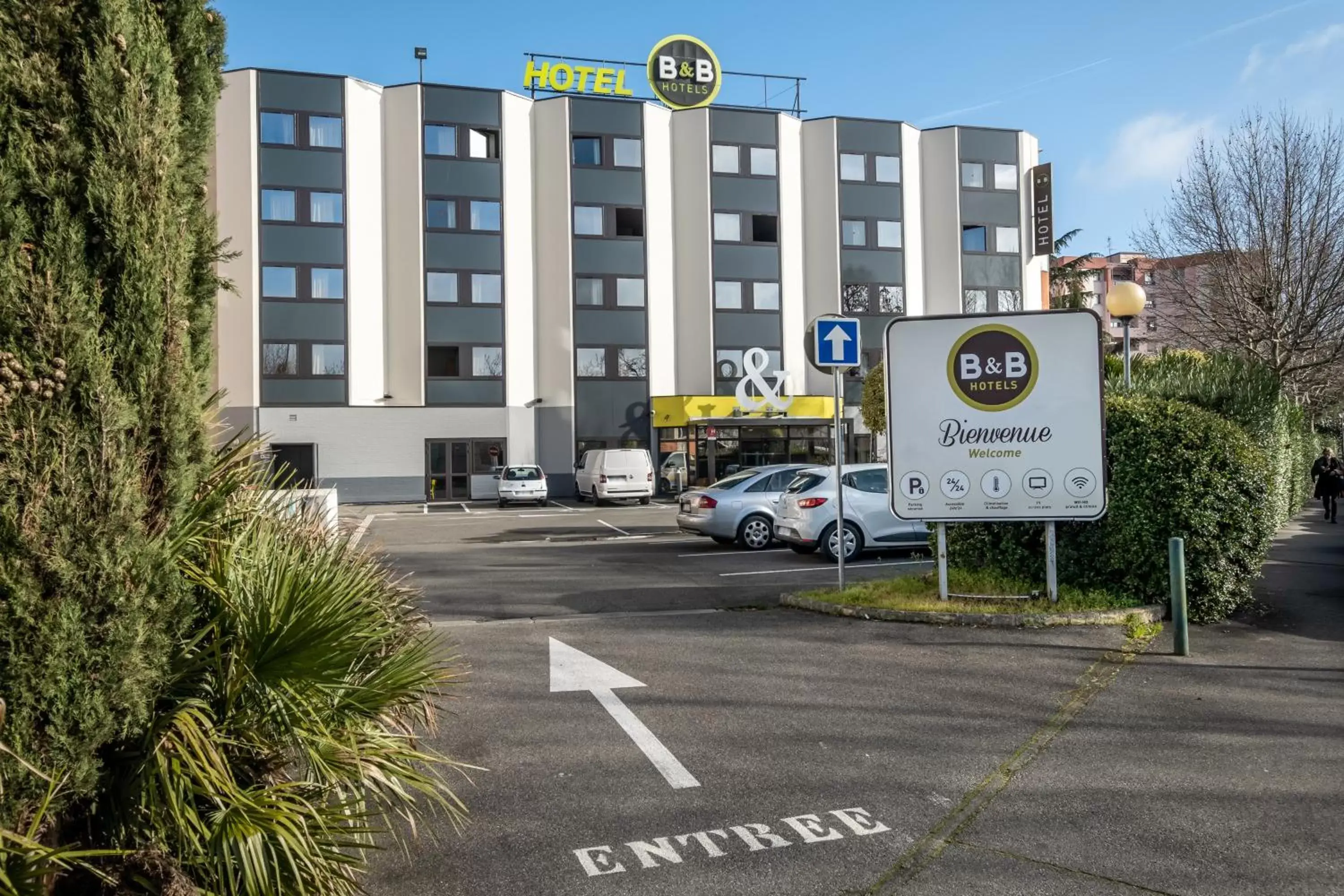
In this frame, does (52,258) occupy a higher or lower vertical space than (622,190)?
lower

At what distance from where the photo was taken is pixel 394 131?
121 feet

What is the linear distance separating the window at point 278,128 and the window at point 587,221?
34.1ft

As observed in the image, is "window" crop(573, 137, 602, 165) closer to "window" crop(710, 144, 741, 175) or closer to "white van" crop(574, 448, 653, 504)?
"window" crop(710, 144, 741, 175)

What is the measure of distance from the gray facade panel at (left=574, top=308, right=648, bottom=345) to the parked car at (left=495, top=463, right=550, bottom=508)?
652 cm

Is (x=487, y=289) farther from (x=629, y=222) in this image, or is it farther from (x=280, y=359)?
(x=280, y=359)

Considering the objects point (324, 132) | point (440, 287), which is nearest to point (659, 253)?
point (440, 287)

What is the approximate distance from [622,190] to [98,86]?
36561 millimetres

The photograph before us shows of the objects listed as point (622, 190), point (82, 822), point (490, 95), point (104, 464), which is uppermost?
point (490, 95)

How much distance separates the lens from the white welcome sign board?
31.4 feet

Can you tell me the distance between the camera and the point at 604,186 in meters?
38.6

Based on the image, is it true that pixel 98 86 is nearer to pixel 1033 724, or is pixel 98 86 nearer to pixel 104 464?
pixel 104 464

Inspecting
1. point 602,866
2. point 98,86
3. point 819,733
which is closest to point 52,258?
point 98,86

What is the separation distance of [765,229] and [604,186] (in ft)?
21.9

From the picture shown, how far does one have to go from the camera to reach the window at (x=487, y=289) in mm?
37500
